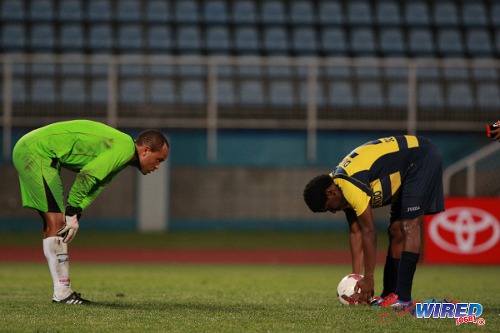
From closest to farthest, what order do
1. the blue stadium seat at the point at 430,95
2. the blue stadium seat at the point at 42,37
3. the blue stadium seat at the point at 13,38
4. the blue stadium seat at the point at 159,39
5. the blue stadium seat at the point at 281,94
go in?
the blue stadium seat at the point at 430,95 < the blue stadium seat at the point at 281,94 < the blue stadium seat at the point at 13,38 < the blue stadium seat at the point at 42,37 < the blue stadium seat at the point at 159,39

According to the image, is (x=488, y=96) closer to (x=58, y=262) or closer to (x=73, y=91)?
(x=73, y=91)

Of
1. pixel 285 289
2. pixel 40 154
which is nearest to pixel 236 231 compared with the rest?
pixel 285 289

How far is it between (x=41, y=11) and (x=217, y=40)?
169 inches

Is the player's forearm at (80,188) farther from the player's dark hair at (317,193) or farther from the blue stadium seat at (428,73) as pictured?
the blue stadium seat at (428,73)

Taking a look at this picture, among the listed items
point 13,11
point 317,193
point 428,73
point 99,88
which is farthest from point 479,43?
point 317,193

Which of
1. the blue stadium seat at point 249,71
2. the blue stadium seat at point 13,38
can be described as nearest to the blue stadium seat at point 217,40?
the blue stadium seat at point 249,71

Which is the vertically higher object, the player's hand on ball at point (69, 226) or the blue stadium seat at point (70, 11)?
the blue stadium seat at point (70, 11)

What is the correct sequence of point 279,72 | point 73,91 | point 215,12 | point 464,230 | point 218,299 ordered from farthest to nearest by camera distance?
point 215,12, point 279,72, point 73,91, point 464,230, point 218,299

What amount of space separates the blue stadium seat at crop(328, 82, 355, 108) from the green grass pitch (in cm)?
657

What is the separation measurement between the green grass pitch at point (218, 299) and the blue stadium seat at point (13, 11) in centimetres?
881

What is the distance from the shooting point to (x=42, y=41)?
19.5 meters

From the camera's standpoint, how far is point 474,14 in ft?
68.9

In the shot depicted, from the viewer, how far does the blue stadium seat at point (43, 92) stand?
1800 centimetres

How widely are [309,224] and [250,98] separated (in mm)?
3087
